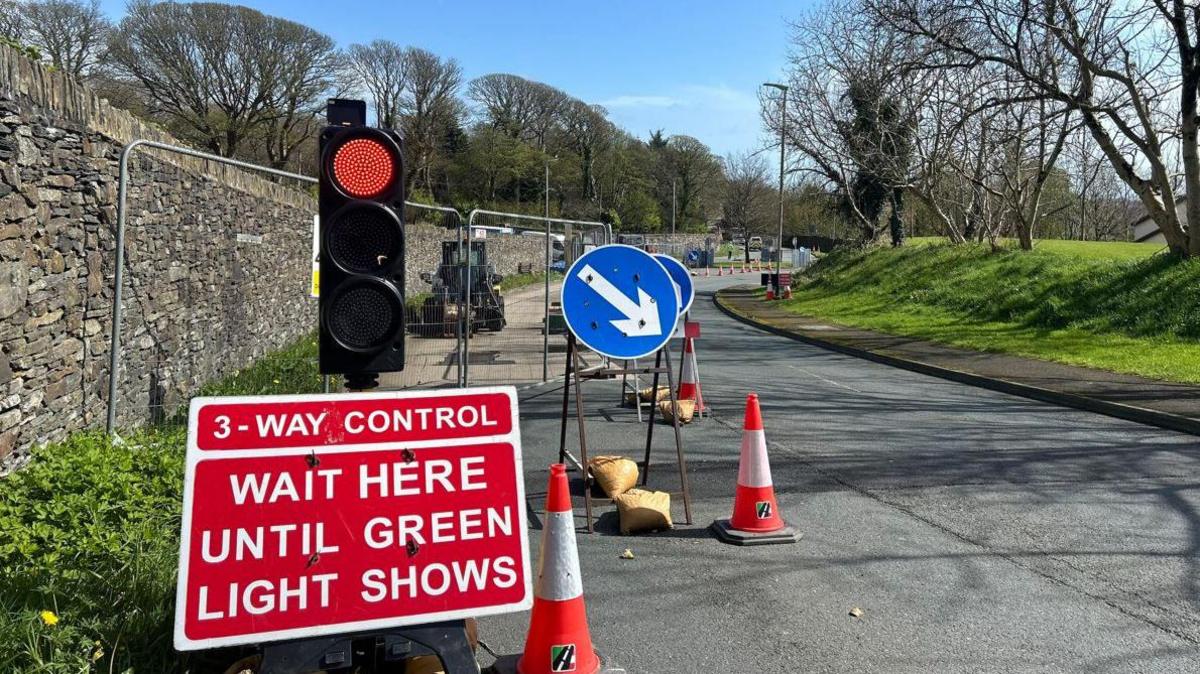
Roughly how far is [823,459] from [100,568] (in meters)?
5.74

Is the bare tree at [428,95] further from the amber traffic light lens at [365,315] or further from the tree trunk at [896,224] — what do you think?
the amber traffic light lens at [365,315]

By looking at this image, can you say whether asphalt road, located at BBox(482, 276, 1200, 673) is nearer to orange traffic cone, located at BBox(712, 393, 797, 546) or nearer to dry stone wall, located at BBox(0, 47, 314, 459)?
orange traffic cone, located at BBox(712, 393, 797, 546)

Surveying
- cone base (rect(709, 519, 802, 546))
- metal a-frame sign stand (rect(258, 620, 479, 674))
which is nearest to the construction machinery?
cone base (rect(709, 519, 802, 546))

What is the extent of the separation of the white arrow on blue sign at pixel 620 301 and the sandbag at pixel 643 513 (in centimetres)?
95

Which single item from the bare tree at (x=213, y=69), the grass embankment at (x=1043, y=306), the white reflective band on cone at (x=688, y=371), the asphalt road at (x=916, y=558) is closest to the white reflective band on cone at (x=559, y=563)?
the asphalt road at (x=916, y=558)

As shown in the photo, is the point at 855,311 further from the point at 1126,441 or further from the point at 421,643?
the point at 421,643

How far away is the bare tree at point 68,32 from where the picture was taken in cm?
4075

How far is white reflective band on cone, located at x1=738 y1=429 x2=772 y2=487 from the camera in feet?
18.4

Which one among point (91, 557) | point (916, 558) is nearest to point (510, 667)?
point (91, 557)

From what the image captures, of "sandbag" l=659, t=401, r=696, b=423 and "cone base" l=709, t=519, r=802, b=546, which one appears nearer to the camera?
"cone base" l=709, t=519, r=802, b=546

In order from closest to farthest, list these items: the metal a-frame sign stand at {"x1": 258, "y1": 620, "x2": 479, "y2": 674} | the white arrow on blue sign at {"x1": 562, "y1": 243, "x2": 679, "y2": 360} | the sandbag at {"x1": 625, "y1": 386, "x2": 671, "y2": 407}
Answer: the metal a-frame sign stand at {"x1": 258, "y1": 620, "x2": 479, "y2": 674} < the white arrow on blue sign at {"x1": 562, "y1": 243, "x2": 679, "y2": 360} < the sandbag at {"x1": 625, "y1": 386, "x2": 671, "y2": 407}

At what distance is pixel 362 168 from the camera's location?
387cm

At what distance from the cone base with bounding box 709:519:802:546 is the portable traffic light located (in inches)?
104

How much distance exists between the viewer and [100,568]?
414cm
